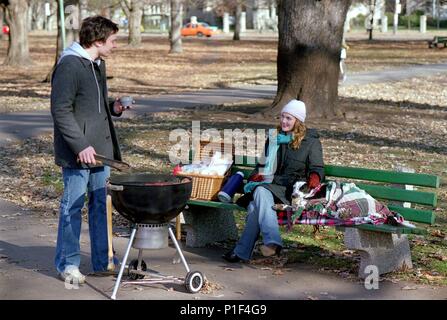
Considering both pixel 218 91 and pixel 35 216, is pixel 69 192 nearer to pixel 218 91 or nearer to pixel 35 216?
pixel 35 216

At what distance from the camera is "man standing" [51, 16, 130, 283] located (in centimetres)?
659

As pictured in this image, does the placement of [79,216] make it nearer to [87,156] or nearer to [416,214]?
[87,156]

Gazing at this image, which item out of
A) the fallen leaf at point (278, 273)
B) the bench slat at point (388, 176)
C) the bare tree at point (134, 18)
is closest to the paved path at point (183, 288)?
the fallen leaf at point (278, 273)

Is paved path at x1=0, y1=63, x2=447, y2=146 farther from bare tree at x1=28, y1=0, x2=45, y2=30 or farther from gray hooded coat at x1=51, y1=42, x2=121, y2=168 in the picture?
bare tree at x1=28, y1=0, x2=45, y2=30

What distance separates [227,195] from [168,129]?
8.77 metres

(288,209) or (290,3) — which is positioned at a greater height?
(290,3)

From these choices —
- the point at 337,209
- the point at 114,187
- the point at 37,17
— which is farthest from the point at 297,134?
the point at 37,17

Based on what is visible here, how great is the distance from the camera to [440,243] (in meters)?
8.41

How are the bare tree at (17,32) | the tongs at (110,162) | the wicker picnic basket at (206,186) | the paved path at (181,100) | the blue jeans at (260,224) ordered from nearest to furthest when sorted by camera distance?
the tongs at (110,162), the blue jeans at (260,224), the wicker picnic basket at (206,186), the paved path at (181,100), the bare tree at (17,32)

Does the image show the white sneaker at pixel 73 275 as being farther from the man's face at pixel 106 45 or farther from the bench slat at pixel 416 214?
the bench slat at pixel 416 214

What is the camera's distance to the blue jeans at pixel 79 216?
22.3 feet

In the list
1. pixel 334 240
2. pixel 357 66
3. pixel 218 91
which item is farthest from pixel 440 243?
pixel 357 66

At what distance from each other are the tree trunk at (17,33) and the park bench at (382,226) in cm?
2960

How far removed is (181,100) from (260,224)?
15.8 m
